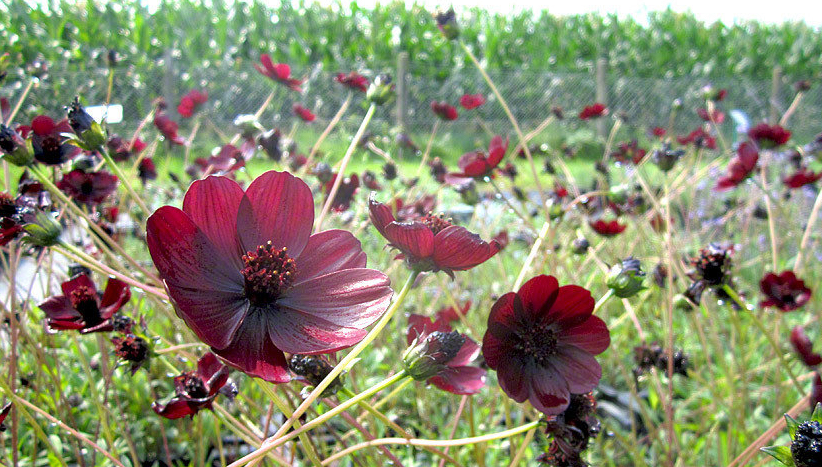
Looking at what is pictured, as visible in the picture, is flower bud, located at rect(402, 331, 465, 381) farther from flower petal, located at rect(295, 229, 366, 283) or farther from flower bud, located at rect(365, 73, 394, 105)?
flower bud, located at rect(365, 73, 394, 105)

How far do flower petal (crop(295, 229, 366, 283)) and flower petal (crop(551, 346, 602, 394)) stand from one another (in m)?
0.19

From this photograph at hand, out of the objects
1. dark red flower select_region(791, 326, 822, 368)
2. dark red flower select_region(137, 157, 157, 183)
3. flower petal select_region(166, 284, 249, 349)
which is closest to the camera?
flower petal select_region(166, 284, 249, 349)

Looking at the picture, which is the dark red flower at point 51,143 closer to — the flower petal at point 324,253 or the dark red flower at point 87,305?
the dark red flower at point 87,305

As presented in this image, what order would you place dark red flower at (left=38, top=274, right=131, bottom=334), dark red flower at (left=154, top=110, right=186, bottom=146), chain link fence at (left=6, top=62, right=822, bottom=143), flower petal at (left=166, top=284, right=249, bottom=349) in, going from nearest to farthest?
flower petal at (left=166, top=284, right=249, bottom=349) < dark red flower at (left=38, top=274, right=131, bottom=334) < dark red flower at (left=154, top=110, right=186, bottom=146) < chain link fence at (left=6, top=62, right=822, bottom=143)

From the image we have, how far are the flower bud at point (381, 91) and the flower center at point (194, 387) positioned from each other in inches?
16.4

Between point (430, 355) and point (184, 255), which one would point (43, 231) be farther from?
point (430, 355)

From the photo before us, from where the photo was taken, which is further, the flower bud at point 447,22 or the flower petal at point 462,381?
the flower bud at point 447,22

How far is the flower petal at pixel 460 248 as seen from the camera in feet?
1.31

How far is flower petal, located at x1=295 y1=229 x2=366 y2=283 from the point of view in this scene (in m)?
0.43

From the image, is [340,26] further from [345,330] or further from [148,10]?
[345,330]

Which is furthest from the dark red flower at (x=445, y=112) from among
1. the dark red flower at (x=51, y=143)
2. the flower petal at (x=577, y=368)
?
the flower petal at (x=577, y=368)

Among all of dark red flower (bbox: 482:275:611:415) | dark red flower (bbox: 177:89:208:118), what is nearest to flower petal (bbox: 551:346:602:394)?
dark red flower (bbox: 482:275:611:415)

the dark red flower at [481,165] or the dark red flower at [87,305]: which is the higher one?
the dark red flower at [87,305]

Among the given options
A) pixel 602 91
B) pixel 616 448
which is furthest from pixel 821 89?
pixel 616 448
